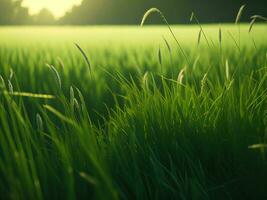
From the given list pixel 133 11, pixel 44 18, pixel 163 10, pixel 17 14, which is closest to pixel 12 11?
pixel 17 14

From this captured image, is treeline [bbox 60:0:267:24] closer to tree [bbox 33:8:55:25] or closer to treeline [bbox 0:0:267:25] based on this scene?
treeline [bbox 0:0:267:25]

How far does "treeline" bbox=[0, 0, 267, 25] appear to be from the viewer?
1144 inches

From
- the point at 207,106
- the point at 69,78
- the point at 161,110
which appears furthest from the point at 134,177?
the point at 69,78

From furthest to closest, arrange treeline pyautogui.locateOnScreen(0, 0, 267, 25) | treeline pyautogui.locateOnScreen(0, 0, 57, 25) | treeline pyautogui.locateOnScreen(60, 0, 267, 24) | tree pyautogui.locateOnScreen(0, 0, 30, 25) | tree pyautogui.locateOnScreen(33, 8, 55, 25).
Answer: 1. tree pyautogui.locateOnScreen(33, 8, 55, 25)
2. treeline pyautogui.locateOnScreen(0, 0, 57, 25)
3. tree pyautogui.locateOnScreen(0, 0, 30, 25)
4. treeline pyautogui.locateOnScreen(0, 0, 267, 25)
5. treeline pyautogui.locateOnScreen(60, 0, 267, 24)

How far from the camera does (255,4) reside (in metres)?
26.4

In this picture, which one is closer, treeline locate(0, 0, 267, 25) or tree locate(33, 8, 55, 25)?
treeline locate(0, 0, 267, 25)

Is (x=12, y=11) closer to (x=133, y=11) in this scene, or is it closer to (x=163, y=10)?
(x=133, y=11)

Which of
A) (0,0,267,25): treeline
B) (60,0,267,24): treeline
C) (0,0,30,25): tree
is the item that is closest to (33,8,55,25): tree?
(0,0,267,25): treeline

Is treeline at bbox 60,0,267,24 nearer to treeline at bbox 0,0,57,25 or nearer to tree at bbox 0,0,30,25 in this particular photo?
treeline at bbox 0,0,57,25

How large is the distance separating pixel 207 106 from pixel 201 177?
0.34 meters

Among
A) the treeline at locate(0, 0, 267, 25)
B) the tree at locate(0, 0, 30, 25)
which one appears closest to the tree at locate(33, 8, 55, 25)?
the treeline at locate(0, 0, 267, 25)

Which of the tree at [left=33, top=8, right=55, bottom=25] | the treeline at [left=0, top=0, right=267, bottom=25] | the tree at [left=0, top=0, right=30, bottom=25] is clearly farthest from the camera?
the tree at [left=33, top=8, right=55, bottom=25]

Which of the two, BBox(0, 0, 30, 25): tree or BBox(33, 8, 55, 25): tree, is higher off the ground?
BBox(0, 0, 30, 25): tree

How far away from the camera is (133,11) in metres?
32.4
